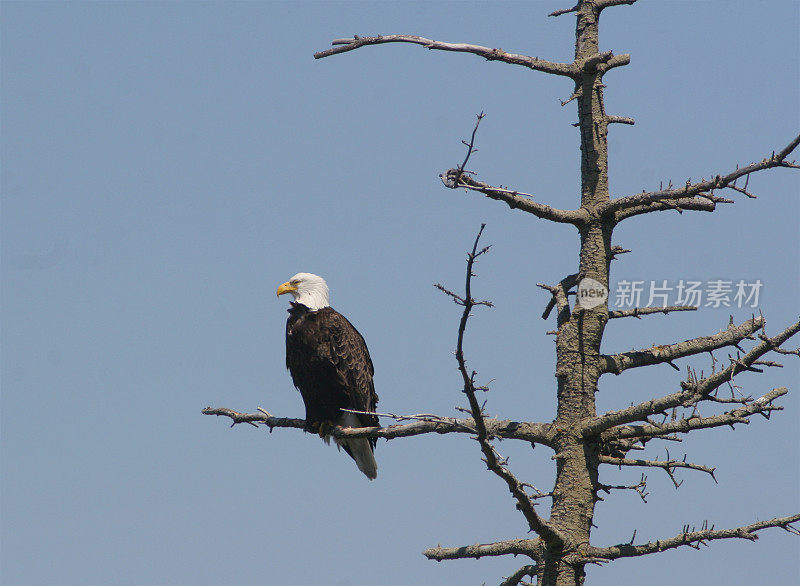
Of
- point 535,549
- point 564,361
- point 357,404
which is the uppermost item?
point 357,404

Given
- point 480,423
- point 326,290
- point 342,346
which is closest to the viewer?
point 480,423

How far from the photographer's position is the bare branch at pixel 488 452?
13.1ft

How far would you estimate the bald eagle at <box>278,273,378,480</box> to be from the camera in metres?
8.08

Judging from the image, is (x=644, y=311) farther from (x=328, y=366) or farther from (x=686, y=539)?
(x=328, y=366)

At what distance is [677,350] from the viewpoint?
19.5 feet

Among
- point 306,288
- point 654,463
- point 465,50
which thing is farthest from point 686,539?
point 306,288

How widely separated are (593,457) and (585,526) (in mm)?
437

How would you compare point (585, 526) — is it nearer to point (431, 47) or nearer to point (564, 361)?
point (564, 361)

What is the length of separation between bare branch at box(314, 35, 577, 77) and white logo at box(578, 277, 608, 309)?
4.89 feet

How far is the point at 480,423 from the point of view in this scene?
15.0 feet

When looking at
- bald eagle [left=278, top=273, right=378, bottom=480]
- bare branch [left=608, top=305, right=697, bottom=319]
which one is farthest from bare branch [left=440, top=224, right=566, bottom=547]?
bald eagle [left=278, top=273, right=378, bottom=480]

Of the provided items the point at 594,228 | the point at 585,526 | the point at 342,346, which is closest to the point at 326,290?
the point at 342,346

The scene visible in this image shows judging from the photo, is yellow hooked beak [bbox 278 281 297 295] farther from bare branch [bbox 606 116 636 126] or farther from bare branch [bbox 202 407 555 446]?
bare branch [bbox 606 116 636 126]

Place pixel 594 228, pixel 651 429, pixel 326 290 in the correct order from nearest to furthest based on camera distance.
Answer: pixel 651 429 < pixel 594 228 < pixel 326 290
